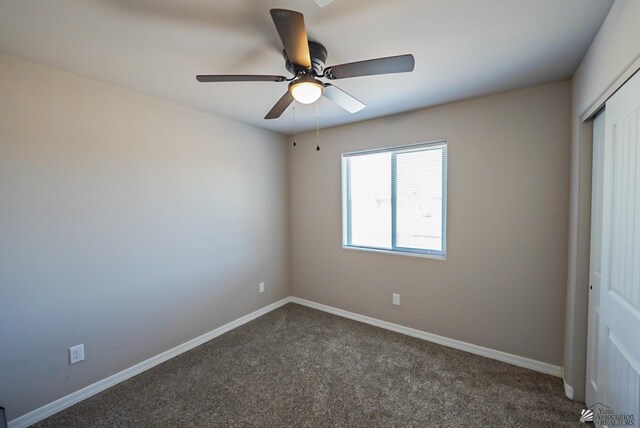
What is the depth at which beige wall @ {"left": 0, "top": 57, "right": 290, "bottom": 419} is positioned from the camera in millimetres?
1765

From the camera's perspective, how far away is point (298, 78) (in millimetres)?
1560

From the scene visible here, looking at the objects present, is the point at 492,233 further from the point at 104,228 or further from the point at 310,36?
the point at 104,228

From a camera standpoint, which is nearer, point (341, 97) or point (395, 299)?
point (341, 97)

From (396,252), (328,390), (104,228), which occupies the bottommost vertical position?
(328,390)

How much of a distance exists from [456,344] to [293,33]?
292 centimetres

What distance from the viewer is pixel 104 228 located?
213cm

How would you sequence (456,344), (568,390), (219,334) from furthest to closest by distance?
(219,334) → (456,344) → (568,390)

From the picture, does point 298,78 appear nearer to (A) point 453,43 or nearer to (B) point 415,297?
(A) point 453,43

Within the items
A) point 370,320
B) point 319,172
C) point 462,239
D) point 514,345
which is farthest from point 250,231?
point 514,345

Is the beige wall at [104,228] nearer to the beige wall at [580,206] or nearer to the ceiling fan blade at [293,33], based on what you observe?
the ceiling fan blade at [293,33]

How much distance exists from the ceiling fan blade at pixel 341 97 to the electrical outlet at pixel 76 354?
256 centimetres

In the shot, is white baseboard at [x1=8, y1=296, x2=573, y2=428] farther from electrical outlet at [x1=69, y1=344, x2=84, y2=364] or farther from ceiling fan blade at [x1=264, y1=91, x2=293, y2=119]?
ceiling fan blade at [x1=264, y1=91, x2=293, y2=119]

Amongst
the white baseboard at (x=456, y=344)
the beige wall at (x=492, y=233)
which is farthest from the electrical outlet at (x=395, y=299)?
the white baseboard at (x=456, y=344)

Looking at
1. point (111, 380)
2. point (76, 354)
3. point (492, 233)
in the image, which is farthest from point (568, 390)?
point (76, 354)
